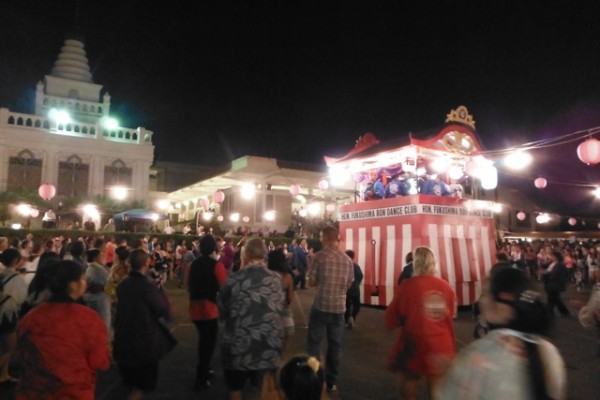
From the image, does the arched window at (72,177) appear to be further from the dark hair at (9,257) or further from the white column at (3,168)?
the dark hair at (9,257)

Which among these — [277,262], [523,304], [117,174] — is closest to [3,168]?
[117,174]

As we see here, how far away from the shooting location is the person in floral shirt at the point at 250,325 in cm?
359

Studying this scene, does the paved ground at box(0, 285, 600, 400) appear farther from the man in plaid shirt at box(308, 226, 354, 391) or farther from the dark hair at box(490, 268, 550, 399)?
the dark hair at box(490, 268, 550, 399)

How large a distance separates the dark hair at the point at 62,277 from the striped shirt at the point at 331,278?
3.08 metres

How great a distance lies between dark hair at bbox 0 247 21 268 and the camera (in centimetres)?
532

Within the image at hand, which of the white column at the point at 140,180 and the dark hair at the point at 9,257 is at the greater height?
the white column at the point at 140,180

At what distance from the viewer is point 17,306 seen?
5.31 metres

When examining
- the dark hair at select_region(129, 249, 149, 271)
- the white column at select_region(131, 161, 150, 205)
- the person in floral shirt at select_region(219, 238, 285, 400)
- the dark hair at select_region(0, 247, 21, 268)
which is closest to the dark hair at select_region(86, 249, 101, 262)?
the dark hair at select_region(0, 247, 21, 268)

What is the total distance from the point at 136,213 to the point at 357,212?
12.3 meters

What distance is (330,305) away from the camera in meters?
5.32

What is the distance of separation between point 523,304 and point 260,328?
2.27 metres

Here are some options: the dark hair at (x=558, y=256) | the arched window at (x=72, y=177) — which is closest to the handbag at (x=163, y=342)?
the dark hair at (x=558, y=256)

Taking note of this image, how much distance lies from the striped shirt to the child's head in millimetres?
3143

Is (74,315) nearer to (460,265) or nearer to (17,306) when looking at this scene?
(17,306)
